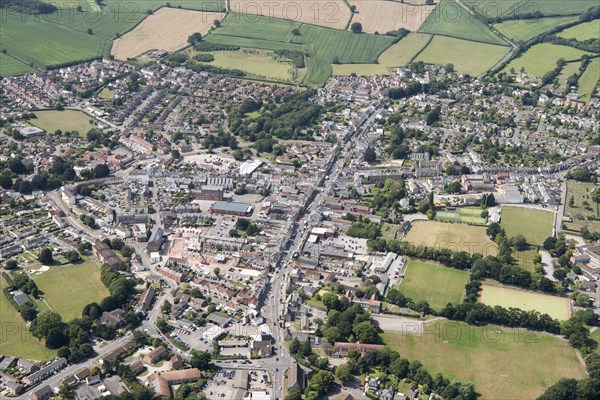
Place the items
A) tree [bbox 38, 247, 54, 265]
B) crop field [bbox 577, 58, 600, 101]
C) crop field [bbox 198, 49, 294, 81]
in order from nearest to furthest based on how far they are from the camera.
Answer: tree [bbox 38, 247, 54, 265] → crop field [bbox 577, 58, 600, 101] → crop field [bbox 198, 49, 294, 81]

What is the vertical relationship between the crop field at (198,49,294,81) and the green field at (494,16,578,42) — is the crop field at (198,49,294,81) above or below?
below

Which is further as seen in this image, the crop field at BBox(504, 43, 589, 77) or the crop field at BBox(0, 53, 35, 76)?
the crop field at BBox(504, 43, 589, 77)

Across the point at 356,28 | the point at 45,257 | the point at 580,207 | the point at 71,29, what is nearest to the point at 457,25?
the point at 356,28

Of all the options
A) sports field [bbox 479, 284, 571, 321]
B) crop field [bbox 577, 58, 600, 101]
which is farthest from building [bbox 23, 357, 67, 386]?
crop field [bbox 577, 58, 600, 101]

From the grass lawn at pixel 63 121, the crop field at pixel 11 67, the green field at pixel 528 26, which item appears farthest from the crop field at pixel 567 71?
the crop field at pixel 11 67

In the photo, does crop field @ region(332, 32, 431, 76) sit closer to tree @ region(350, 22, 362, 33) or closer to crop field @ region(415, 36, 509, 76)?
crop field @ region(415, 36, 509, 76)
